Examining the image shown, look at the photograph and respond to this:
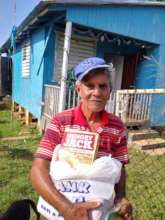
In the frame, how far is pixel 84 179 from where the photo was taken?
4.16ft

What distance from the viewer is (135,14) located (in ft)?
21.4

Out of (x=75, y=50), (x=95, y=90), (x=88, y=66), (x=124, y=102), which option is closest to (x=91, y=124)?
(x=95, y=90)

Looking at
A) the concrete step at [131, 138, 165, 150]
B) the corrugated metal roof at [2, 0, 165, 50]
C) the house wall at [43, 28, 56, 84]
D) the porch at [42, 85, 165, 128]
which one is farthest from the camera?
the house wall at [43, 28, 56, 84]

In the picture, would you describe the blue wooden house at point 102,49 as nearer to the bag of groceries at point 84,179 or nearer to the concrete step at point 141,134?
the concrete step at point 141,134

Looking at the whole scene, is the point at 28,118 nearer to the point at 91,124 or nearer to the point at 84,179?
the point at 91,124

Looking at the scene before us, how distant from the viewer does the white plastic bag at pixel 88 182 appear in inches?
49.8

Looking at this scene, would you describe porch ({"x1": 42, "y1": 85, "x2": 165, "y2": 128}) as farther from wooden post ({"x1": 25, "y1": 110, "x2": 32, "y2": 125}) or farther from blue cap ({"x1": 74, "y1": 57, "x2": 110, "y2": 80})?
blue cap ({"x1": 74, "y1": 57, "x2": 110, "y2": 80})

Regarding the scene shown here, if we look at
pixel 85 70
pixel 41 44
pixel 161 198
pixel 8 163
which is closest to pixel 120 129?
pixel 85 70

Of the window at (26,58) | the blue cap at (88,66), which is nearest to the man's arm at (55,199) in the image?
the blue cap at (88,66)

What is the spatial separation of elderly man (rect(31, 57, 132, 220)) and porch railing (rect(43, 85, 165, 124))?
457 centimetres

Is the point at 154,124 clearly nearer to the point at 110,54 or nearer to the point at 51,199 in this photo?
the point at 110,54

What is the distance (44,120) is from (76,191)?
19.2 feet

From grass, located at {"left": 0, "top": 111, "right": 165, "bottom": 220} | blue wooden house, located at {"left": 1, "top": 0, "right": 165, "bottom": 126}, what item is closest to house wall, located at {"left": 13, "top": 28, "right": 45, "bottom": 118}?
blue wooden house, located at {"left": 1, "top": 0, "right": 165, "bottom": 126}

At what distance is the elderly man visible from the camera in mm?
1401
